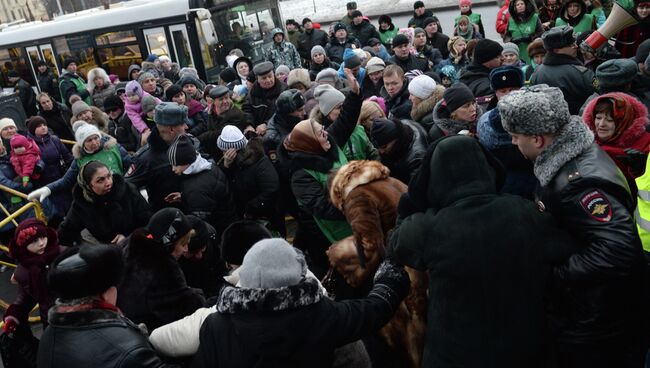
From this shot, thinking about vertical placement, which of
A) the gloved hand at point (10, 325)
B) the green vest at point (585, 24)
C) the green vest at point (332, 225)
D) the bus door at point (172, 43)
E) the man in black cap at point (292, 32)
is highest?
the bus door at point (172, 43)

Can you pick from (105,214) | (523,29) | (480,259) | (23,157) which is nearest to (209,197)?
(105,214)

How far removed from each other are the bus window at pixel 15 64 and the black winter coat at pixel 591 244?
14932 mm

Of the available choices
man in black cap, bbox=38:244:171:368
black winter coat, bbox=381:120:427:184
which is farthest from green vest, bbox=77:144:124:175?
man in black cap, bbox=38:244:171:368

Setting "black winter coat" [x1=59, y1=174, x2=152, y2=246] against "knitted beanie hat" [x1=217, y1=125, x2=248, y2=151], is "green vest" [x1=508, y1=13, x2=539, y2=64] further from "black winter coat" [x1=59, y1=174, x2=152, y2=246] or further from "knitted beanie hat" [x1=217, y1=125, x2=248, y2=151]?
"black winter coat" [x1=59, y1=174, x2=152, y2=246]

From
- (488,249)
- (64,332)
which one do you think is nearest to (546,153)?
(488,249)

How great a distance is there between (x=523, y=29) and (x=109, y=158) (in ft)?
21.4

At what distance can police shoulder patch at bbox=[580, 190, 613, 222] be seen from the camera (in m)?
2.21

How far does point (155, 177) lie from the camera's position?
5082 mm

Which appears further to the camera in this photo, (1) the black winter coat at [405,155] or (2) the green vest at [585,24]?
(2) the green vest at [585,24]

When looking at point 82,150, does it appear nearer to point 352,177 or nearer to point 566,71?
point 352,177

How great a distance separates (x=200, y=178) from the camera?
466cm

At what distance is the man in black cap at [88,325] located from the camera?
222cm

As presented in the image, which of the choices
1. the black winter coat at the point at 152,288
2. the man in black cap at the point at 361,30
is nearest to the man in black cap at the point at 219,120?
the black winter coat at the point at 152,288

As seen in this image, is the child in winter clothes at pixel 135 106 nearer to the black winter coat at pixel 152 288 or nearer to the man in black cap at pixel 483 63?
the man in black cap at pixel 483 63
